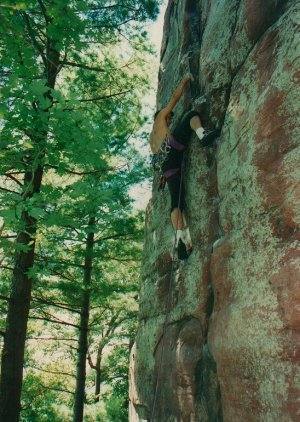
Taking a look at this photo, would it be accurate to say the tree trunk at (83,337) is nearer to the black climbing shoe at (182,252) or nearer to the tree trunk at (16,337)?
the tree trunk at (16,337)

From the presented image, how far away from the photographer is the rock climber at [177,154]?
6.07 metres

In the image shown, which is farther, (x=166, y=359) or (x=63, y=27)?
(x=166, y=359)

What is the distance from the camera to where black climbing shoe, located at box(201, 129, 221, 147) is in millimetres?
5508

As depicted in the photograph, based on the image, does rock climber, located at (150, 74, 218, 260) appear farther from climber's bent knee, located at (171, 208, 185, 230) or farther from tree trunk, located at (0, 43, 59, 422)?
tree trunk, located at (0, 43, 59, 422)

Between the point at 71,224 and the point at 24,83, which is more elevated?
the point at 24,83

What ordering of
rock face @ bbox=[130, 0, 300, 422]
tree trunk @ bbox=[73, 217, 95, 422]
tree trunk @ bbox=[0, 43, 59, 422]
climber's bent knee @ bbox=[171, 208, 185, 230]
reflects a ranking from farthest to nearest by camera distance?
1. tree trunk @ bbox=[73, 217, 95, 422]
2. tree trunk @ bbox=[0, 43, 59, 422]
3. climber's bent knee @ bbox=[171, 208, 185, 230]
4. rock face @ bbox=[130, 0, 300, 422]

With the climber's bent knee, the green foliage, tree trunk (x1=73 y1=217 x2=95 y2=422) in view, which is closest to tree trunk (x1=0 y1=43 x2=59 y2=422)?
the climber's bent knee

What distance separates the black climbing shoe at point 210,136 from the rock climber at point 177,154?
0.28 meters

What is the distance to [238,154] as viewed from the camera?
15.6ft

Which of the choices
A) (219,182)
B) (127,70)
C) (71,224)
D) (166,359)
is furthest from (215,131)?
(127,70)

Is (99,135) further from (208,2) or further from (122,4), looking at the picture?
(122,4)

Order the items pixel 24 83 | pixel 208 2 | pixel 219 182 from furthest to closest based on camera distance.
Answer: pixel 208 2 → pixel 219 182 → pixel 24 83

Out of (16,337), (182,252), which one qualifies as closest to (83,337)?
(16,337)

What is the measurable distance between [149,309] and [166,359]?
4.55 feet
